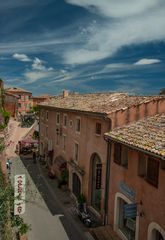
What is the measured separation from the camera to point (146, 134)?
14.6m

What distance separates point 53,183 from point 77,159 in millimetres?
5898

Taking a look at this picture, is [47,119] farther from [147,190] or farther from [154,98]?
[147,190]

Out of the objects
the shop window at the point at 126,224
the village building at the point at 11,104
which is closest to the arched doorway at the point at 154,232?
the shop window at the point at 126,224

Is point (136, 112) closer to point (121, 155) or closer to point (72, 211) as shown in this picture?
point (121, 155)

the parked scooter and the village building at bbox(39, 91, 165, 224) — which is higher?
the village building at bbox(39, 91, 165, 224)

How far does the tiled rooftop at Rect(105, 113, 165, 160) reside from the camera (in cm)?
1259

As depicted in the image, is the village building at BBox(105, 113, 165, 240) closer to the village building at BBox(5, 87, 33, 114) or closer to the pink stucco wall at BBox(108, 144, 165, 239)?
the pink stucco wall at BBox(108, 144, 165, 239)

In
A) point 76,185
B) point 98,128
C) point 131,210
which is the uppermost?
point 98,128

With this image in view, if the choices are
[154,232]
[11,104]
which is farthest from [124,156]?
[11,104]

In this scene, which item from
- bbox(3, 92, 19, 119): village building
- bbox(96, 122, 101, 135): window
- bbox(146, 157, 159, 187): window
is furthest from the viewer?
bbox(3, 92, 19, 119): village building

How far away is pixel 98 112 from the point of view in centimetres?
1920

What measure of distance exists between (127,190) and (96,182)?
199 inches

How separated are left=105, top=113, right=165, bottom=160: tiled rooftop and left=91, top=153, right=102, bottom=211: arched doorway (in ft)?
14.2

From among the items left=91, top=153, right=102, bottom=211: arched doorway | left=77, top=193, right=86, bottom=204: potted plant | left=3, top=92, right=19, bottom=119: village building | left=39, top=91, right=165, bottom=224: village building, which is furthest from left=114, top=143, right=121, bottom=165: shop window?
left=3, top=92, right=19, bottom=119: village building
